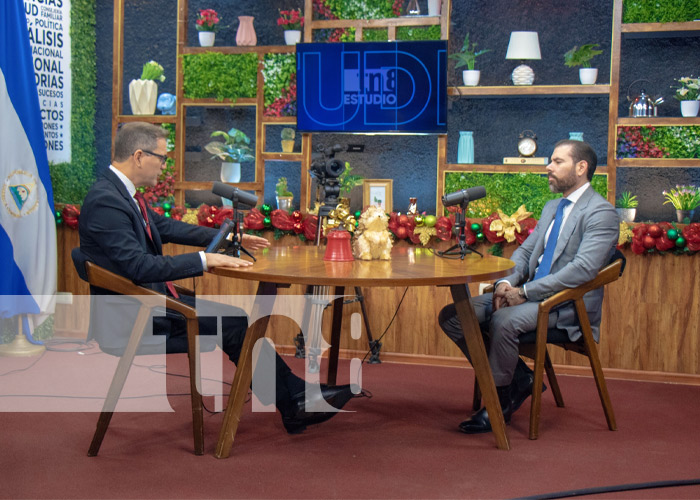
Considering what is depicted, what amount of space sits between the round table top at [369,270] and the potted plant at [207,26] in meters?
2.60

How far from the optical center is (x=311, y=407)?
3537mm

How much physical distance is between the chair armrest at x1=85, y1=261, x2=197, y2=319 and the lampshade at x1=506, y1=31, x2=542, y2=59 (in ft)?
11.0

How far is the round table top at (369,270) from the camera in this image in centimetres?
292

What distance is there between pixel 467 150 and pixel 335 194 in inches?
79.0

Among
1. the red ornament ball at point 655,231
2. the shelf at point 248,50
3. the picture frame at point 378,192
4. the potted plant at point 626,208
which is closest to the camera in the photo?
the red ornament ball at point 655,231

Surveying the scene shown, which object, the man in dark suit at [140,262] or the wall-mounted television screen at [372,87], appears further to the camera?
the wall-mounted television screen at [372,87]

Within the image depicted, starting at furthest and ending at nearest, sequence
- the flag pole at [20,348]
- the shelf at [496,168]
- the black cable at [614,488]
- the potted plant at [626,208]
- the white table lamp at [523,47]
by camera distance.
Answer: the white table lamp at [523,47] → the shelf at [496,168] → the potted plant at [626,208] → the flag pole at [20,348] → the black cable at [614,488]

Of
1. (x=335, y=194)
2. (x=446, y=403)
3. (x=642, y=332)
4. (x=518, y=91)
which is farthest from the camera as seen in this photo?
(x=518, y=91)

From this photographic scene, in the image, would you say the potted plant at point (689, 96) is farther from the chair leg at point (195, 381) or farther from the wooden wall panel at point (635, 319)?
the chair leg at point (195, 381)

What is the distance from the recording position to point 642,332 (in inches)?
187

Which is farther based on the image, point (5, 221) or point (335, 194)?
point (5, 221)

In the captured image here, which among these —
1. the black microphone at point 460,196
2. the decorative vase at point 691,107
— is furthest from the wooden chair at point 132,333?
the decorative vase at point 691,107

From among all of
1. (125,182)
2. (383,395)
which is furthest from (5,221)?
(383,395)

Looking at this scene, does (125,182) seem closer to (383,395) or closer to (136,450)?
(136,450)
